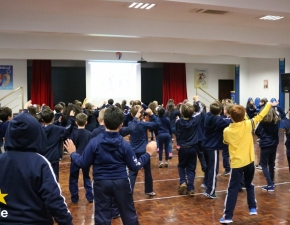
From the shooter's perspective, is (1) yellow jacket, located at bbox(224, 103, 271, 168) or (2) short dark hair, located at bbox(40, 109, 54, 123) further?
(2) short dark hair, located at bbox(40, 109, 54, 123)

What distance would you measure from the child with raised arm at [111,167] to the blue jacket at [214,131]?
6.45 feet

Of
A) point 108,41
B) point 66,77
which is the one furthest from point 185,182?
point 66,77

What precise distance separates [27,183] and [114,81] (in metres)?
12.1

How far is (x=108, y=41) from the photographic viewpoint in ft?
31.8

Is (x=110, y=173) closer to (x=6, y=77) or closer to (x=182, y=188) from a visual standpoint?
(x=182, y=188)

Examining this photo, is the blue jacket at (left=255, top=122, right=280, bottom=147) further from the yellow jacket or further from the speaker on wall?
the speaker on wall

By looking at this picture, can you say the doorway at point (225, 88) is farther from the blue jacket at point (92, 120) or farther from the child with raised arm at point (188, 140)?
the child with raised arm at point (188, 140)

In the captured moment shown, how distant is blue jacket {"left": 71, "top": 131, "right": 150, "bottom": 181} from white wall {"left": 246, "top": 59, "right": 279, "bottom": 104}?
40.0 ft

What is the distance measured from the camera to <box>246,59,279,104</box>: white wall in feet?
44.5

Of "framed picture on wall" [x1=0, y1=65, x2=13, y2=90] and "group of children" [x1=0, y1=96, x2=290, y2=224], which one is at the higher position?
"framed picture on wall" [x1=0, y1=65, x2=13, y2=90]

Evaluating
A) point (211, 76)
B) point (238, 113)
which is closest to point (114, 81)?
point (211, 76)

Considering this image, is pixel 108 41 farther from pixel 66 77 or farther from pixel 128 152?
pixel 128 152

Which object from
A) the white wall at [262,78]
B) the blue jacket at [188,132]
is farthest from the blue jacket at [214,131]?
the white wall at [262,78]

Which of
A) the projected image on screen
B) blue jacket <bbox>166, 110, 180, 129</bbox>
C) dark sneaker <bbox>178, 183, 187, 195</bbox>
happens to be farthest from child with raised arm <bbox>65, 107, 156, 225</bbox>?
the projected image on screen
